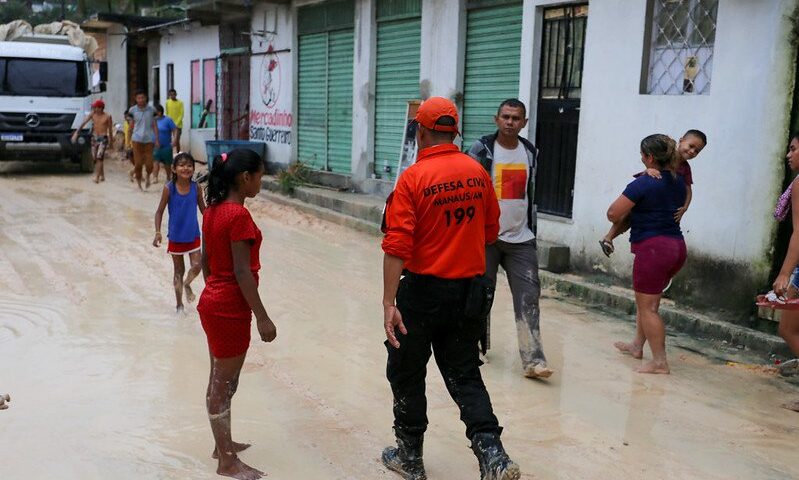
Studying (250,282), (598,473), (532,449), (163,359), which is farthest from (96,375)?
(598,473)

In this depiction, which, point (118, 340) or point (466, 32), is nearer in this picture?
point (118, 340)

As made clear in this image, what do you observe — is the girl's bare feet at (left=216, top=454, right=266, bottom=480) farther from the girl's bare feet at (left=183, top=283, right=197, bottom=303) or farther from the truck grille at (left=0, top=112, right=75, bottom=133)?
the truck grille at (left=0, top=112, right=75, bottom=133)

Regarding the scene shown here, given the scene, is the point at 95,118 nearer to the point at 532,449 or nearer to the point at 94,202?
the point at 94,202

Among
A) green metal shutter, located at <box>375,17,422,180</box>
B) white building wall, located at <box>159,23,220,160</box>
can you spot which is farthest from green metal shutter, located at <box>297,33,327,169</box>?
white building wall, located at <box>159,23,220,160</box>

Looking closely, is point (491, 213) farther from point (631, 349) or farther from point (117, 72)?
point (117, 72)

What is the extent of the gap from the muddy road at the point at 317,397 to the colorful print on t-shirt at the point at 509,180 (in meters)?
1.22

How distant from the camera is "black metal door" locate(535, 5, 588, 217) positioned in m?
8.95

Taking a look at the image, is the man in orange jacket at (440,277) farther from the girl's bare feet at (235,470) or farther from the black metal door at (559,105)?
the black metal door at (559,105)

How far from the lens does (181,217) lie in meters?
6.79

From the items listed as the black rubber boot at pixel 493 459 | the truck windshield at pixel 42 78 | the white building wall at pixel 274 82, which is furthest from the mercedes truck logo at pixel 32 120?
the black rubber boot at pixel 493 459

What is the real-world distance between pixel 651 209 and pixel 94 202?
33.4ft

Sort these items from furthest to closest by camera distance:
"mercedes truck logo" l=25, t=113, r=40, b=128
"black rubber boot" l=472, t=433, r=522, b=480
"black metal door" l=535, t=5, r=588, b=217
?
"mercedes truck logo" l=25, t=113, r=40, b=128 → "black metal door" l=535, t=5, r=588, b=217 → "black rubber boot" l=472, t=433, r=522, b=480

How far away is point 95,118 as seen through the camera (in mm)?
17203

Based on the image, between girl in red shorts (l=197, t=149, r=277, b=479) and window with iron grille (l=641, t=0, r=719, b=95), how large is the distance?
16.6 ft
